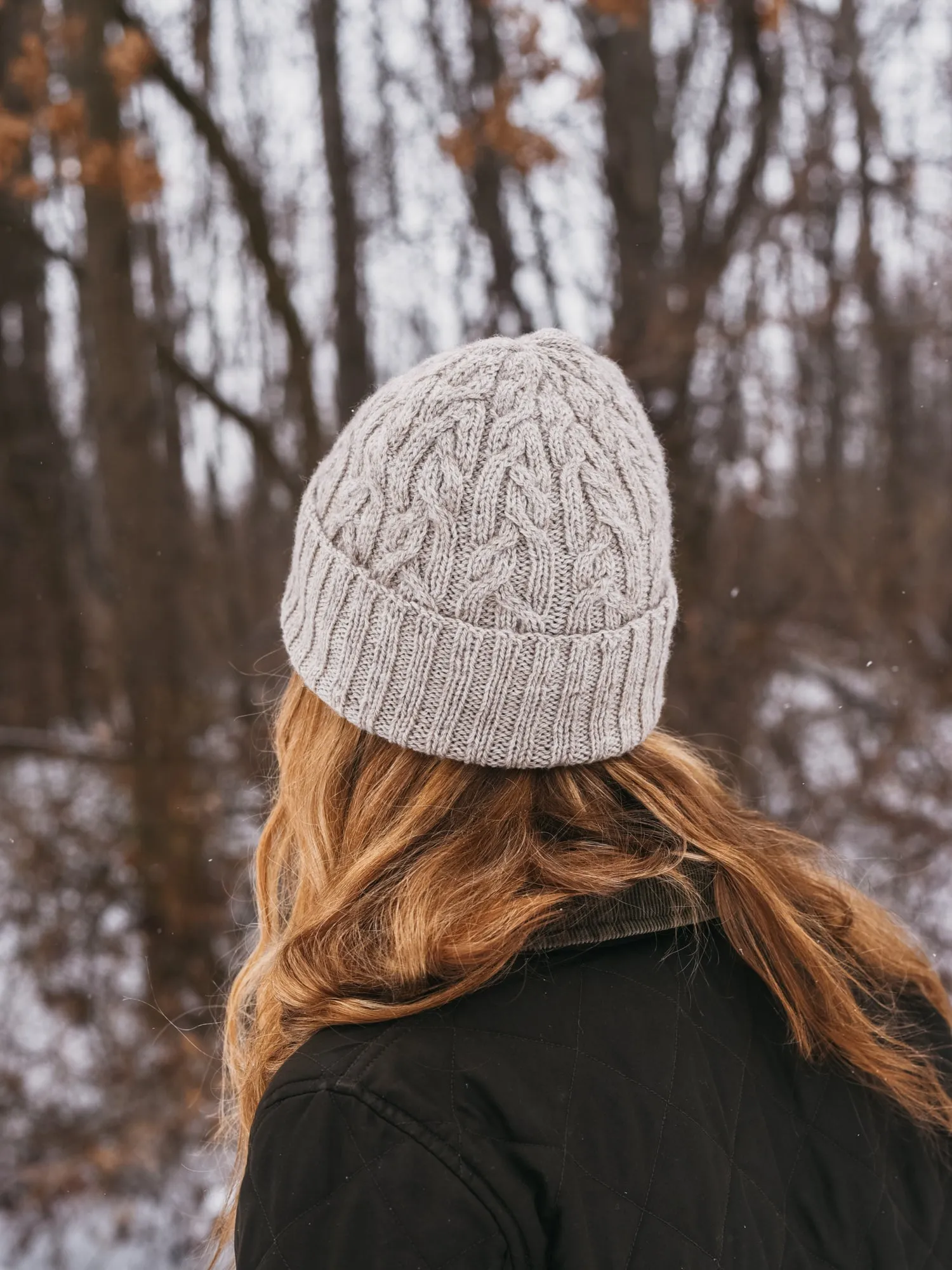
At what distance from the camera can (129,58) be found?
3857 millimetres

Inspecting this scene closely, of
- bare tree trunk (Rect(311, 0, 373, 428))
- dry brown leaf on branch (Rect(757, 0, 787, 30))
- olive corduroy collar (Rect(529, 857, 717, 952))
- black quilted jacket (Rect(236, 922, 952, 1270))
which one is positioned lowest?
black quilted jacket (Rect(236, 922, 952, 1270))

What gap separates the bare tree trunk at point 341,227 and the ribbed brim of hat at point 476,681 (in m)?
3.35

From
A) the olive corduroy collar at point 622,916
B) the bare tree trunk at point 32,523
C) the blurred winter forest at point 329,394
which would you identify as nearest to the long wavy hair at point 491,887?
the olive corduroy collar at point 622,916

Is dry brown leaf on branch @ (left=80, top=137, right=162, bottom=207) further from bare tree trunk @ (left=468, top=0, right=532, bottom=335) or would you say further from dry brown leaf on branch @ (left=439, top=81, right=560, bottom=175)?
bare tree trunk @ (left=468, top=0, right=532, bottom=335)

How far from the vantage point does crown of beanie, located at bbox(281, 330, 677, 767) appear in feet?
3.85

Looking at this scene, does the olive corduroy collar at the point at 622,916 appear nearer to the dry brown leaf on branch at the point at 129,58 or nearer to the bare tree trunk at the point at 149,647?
the bare tree trunk at the point at 149,647

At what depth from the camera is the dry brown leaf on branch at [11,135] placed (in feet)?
13.1

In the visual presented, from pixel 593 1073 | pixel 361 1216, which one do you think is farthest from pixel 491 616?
pixel 361 1216

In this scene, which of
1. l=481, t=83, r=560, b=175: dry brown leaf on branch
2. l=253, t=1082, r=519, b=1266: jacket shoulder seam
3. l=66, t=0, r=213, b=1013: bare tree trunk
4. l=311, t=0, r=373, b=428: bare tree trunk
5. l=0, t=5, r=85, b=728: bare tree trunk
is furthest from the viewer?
l=0, t=5, r=85, b=728: bare tree trunk

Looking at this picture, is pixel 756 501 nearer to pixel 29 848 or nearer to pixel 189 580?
pixel 189 580

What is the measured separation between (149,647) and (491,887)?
3.77 m

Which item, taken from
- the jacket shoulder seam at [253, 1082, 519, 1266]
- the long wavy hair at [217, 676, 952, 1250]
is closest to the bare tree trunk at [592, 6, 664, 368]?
the long wavy hair at [217, 676, 952, 1250]

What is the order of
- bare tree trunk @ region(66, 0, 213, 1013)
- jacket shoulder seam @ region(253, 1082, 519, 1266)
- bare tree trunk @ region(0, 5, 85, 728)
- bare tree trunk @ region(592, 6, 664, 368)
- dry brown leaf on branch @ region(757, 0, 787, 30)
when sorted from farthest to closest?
bare tree trunk @ region(0, 5, 85, 728) < bare tree trunk @ region(66, 0, 213, 1013) < bare tree trunk @ region(592, 6, 664, 368) < dry brown leaf on branch @ region(757, 0, 787, 30) < jacket shoulder seam @ region(253, 1082, 519, 1266)

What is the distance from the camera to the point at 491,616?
3.87 ft
